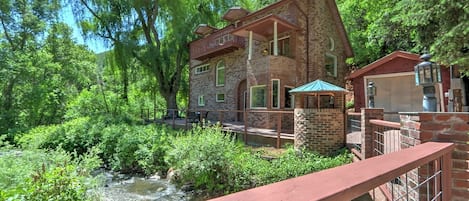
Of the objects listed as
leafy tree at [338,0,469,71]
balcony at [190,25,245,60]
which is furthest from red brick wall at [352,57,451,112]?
balcony at [190,25,245,60]

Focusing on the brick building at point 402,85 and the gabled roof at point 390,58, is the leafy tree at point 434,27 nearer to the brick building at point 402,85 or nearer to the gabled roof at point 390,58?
the gabled roof at point 390,58

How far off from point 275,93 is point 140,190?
21.5ft

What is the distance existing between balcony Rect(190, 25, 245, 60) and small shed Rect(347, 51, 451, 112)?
19.9 ft

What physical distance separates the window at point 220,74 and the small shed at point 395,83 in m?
7.20

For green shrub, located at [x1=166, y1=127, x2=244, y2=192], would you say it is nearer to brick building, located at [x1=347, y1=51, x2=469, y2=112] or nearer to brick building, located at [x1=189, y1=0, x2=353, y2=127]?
brick building, located at [x1=189, y1=0, x2=353, y2=127]

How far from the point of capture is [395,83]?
440 inches

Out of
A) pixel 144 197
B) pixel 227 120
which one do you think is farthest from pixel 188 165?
pixel 227 120

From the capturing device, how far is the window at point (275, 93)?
37.2 feet

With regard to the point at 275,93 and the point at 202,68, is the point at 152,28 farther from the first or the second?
the point at 275,93

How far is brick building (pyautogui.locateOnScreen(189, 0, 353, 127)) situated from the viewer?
11398mm

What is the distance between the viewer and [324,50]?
13.6m

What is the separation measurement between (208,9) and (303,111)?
13.6m

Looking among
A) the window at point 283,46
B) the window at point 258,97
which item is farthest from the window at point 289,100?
the window at point 283,46

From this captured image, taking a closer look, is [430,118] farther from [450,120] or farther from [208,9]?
[208,9]
